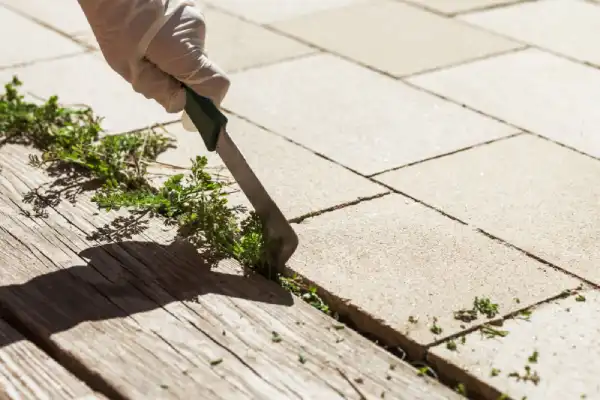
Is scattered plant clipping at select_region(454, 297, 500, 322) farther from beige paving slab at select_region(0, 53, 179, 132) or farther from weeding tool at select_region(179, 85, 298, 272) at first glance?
beige paving slab at select_region(0, 53, 179, 132)

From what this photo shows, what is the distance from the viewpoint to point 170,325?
2926 millimetres

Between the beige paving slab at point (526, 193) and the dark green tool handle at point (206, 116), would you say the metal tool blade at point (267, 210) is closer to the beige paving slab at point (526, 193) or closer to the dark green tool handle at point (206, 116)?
the dark green tool handle at point (206, 116)

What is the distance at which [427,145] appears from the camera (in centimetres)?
420

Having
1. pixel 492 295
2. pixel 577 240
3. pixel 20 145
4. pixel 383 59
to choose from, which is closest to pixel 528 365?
pixel 492 295

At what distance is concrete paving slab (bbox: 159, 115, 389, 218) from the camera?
146 inches

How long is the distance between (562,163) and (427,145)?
520mm

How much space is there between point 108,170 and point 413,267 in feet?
3.93

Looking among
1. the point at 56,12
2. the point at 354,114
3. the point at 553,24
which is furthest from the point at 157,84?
the point at 553,24

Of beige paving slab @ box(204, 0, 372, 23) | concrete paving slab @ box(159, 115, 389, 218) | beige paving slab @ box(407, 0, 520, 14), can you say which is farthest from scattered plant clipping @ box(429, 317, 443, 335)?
beige paving slab @ box(407, 0, 520, 14)

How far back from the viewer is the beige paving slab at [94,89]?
4.39m

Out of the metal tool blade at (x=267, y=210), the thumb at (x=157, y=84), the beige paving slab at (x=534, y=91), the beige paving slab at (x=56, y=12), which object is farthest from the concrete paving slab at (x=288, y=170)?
the beige paving slab at (x=56, y=12)

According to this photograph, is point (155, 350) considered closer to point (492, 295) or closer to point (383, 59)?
point (492, 295)

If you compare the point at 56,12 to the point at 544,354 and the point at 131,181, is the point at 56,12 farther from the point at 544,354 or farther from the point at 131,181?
the point at 544,354

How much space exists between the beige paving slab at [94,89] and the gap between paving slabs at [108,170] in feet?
0.50
